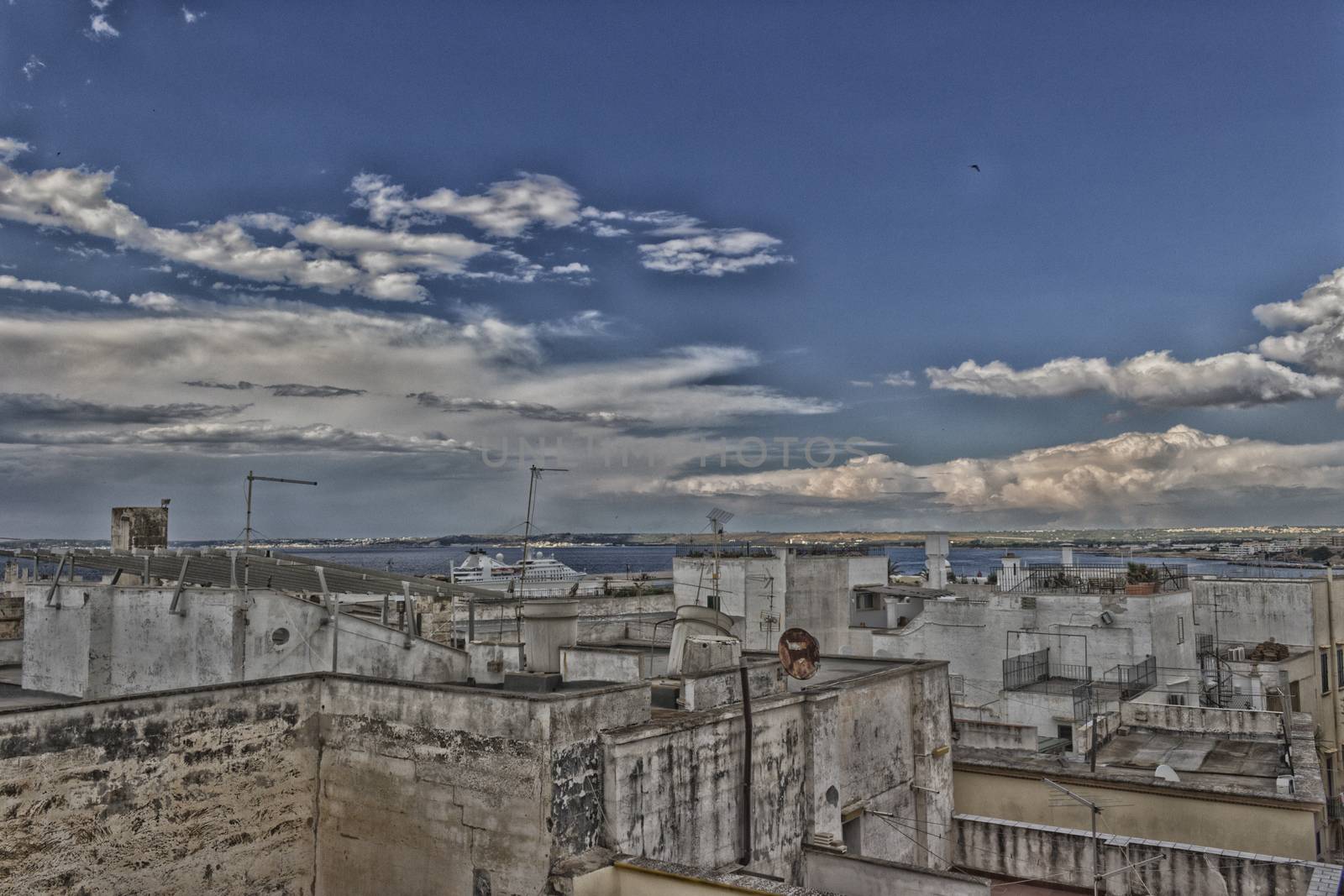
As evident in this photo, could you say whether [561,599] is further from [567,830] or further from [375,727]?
[567,830]

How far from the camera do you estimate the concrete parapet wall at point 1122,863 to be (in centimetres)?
1791

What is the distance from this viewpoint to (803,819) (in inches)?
740

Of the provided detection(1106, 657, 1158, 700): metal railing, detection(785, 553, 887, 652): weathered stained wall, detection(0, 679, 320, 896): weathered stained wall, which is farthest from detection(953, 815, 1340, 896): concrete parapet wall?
detection(785, 553, 887, 652): weathered stained wall

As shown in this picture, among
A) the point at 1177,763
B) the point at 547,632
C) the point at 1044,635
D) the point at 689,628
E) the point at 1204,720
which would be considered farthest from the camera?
the point at 1044,635

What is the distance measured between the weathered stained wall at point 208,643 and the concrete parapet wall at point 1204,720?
800 inches

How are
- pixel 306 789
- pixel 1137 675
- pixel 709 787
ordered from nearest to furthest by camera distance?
pixel 306 789 → pixel 709 787 → pixel 1137 675

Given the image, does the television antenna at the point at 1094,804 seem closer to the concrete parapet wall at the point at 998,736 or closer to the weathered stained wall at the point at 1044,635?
the concrete parapet wall at the point at 998,736

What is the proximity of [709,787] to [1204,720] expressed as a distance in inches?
736

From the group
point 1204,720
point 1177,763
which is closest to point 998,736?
point 1177,763

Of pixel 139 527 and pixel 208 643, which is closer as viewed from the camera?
pixel 208 643

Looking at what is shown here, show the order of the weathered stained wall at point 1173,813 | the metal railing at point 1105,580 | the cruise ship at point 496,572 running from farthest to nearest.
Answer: the cruise ship at point 496,572
the metal railing at point 1105,580
the weathered stained wall at point 1173,813

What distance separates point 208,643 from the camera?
19625 millimetres

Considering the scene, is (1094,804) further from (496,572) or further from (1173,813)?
(496,572)

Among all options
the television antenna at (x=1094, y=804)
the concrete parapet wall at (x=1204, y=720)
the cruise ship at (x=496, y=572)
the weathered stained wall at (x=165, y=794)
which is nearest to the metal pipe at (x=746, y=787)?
the television antenna at (x=1094, y=804)
